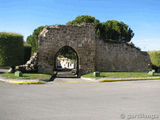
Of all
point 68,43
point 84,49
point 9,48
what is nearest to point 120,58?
point 84,49

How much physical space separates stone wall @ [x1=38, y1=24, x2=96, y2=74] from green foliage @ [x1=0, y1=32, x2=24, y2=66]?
226 centimetres

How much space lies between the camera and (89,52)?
20.6 meters

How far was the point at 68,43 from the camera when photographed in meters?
20.0

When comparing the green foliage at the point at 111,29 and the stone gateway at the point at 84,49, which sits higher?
the green foliage at the point at 111,29

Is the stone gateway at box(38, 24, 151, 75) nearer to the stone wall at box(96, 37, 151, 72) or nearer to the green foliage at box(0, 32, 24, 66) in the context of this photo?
the stone wall at box(96, 37, 151, 72)

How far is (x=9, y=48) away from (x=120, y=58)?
1256 cm

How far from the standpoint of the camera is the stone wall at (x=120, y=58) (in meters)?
21.8

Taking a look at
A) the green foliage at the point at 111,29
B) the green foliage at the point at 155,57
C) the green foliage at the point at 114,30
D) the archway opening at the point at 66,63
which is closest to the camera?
the archway opening at the point at 66,63

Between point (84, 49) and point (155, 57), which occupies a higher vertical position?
point (84, 49)

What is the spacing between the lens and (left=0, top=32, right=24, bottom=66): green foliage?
18.6m

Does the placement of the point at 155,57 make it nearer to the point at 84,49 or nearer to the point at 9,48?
the point at 84,49

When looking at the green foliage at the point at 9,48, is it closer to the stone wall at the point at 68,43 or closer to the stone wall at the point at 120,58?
the stone wall at the point at 68,43

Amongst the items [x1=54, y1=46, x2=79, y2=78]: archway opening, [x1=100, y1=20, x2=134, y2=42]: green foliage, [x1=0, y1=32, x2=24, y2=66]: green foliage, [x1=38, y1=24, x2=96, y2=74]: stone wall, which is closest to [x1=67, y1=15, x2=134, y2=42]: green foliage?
[x1=100, y1=20, x2=134, y2=42]: green foliage

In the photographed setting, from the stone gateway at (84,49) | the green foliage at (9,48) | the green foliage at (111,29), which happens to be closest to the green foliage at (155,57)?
the stone gateway at (84,49)
